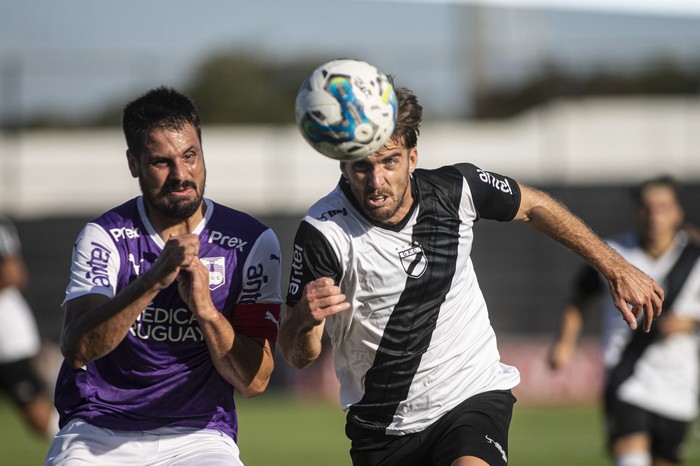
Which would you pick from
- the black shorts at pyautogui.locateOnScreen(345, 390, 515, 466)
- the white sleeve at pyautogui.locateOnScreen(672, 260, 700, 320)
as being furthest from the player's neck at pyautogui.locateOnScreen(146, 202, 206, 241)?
the white sleeve at pyautogui.locateOnScreen(672, 260, 700, 320)

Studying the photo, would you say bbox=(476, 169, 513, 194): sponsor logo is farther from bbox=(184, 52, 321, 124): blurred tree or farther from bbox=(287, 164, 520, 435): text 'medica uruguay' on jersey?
bbox=(184, 52, 321, 124): blurred tree

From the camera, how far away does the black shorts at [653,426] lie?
29.0 ft

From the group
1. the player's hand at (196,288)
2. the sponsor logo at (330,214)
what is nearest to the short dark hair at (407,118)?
the sponsor logo at (330,214)

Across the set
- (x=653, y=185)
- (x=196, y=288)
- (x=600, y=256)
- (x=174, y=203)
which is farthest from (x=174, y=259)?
(x=653, y=185)

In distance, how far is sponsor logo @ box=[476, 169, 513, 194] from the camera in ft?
19.2

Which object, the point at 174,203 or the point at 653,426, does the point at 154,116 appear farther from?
the point at 653,426

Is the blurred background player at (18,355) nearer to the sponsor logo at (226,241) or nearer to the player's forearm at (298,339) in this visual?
the sponsor logo at (226,241)

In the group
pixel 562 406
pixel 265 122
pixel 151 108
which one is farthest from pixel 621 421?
pixel 265 122

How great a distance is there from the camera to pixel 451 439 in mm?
5477

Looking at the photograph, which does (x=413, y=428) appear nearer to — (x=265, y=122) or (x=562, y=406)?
(x=562, y=406)

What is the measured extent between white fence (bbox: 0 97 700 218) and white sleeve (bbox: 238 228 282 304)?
17308mm

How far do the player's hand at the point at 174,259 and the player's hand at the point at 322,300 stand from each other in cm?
55

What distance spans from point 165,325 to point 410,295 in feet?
4.11

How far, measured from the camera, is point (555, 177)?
2366 centimetres
